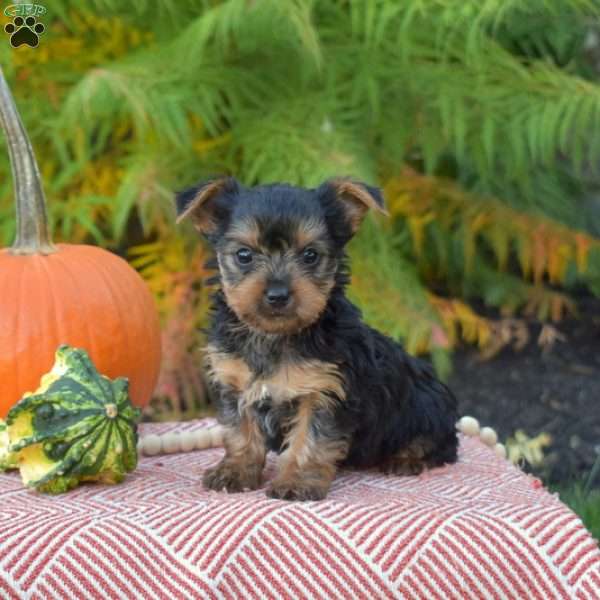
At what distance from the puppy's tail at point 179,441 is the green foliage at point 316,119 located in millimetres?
1326

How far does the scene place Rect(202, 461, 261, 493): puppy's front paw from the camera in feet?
9.92

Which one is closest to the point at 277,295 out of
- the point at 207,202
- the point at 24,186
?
the point at 207,202

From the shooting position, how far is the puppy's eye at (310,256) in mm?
2914

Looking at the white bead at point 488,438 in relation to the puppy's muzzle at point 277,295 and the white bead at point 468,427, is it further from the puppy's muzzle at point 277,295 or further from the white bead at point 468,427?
the puppy's muzzle at point 277,295

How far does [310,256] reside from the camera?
293 centimetres

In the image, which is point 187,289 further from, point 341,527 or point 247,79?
point 341,527

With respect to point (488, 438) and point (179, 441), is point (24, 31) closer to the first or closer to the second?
point (179, 441)

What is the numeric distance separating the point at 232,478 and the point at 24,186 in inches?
52.8

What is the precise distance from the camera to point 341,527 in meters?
2.63

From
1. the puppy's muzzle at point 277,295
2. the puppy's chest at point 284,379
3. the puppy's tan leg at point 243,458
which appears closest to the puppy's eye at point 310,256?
the puppy's muzzle at point 277,295

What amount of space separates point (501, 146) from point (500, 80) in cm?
36

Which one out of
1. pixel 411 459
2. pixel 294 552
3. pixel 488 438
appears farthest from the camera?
pixel 488 438

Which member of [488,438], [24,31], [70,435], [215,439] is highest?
[24,31]

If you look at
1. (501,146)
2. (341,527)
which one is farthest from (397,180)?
(341,527)
